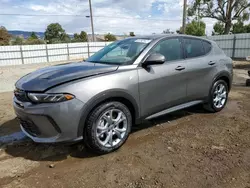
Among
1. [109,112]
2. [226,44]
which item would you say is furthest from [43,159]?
[226,44]

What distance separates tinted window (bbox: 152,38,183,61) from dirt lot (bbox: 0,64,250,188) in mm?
1263

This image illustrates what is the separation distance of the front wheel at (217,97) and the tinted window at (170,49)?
1.18m

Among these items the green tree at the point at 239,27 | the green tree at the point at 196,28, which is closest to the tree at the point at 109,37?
the green tree at the point at 196,28

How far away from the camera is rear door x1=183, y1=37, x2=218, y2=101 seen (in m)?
4.14

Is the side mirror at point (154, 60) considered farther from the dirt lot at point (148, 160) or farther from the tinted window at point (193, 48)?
the dirt lot at point (148, 160)

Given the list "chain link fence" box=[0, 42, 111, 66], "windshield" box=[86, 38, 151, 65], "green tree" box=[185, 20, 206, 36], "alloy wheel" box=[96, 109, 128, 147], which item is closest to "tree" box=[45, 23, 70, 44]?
"chain link fence" box=[0, 42, 111, 66]

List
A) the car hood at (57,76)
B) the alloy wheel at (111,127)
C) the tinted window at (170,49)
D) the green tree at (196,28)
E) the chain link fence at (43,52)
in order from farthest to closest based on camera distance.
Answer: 1. the green tree at (196,28)
2. the chain link fence at (43,52)
3. the tinted window at (170,49)
4. the alloy wheel at (111,127)
5. the car hood at (57,76)

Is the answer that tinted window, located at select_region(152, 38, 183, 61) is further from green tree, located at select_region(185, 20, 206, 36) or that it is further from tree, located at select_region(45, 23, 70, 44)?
tree, located at select_region(45, 23, 70, 44)

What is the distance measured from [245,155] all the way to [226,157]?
28 centimetres

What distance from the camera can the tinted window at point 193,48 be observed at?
4.21m

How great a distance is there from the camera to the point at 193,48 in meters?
4.36

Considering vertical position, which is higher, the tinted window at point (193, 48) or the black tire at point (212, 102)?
the tinted window at point (193, 48)

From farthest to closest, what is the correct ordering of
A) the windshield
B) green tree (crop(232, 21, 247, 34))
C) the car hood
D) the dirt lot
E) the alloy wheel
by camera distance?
green tree (crop(232, 21, 247, 34))
the windshield
the alloy wheel
the car hood
the dirt lot

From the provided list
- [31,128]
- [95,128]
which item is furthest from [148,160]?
[31,128]
